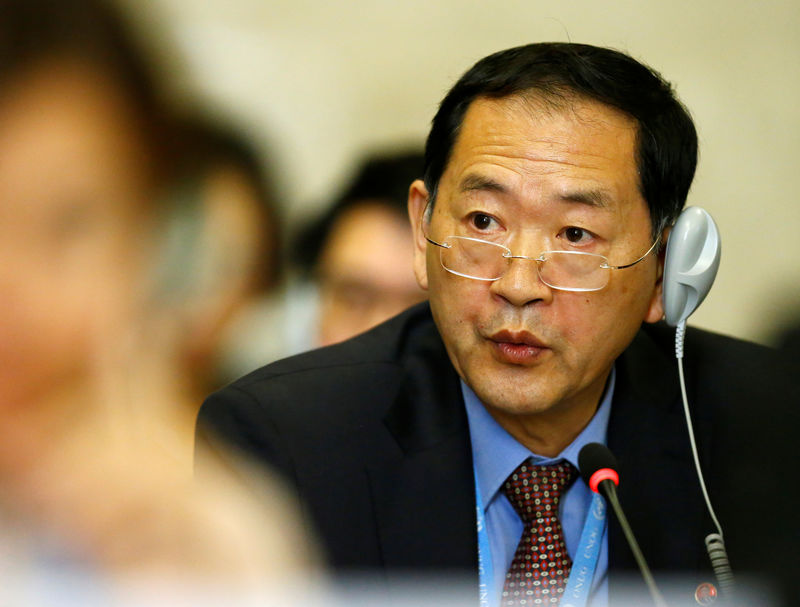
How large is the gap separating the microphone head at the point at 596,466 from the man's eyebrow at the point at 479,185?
18.5 inches

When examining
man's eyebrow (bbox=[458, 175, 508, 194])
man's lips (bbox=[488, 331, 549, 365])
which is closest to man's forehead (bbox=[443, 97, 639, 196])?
man's eyebrow (bbox=[458, 175, 508, 194])

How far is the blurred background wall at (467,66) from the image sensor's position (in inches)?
73.0

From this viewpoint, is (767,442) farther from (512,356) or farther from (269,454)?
(269,454)

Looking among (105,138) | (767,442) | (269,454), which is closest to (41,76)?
(105,138)

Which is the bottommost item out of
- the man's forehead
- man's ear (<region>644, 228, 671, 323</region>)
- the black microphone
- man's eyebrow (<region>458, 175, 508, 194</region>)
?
the black microphone

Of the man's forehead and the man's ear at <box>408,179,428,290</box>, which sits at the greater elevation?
the man's forehead

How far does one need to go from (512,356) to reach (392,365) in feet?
1.10

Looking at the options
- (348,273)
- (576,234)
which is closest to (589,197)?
(576,234)

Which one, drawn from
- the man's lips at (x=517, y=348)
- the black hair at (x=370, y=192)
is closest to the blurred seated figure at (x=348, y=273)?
the black hair at (x=370, y=192)

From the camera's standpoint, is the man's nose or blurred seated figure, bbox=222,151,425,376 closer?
the man's nose

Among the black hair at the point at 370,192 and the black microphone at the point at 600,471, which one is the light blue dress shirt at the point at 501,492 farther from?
the black hair at the point at 370,192

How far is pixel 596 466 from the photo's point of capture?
1.28 m

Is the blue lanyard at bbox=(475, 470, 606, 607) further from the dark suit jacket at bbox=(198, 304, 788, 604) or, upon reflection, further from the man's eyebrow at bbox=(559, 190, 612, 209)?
the man's eyebrow at bbox=(559, 190, 612, 209)

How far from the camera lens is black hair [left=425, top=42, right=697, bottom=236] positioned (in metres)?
1.59
